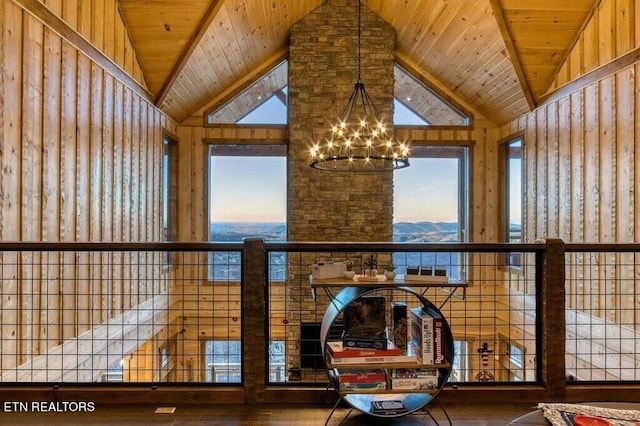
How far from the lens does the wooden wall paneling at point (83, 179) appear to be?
13.5ft

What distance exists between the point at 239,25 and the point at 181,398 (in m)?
4.71

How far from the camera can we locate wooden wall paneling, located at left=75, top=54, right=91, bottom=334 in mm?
4129

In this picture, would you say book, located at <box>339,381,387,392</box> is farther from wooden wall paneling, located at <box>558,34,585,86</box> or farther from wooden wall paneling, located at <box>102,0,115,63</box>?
wooden wall paneling, located at <box>558,34,585,86</box>

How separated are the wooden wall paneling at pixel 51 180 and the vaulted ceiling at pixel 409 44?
4.68 ft

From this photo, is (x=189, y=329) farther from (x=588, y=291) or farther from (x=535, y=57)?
(x=535, y=57)

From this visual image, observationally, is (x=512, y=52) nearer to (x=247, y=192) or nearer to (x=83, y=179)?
(x=247, y=192)

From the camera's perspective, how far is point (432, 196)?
25.2 feet

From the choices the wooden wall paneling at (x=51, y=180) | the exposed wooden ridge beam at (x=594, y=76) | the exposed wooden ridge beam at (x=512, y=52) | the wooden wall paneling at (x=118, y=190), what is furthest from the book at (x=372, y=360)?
the exposed wooden ridge beam at (x=512, y=52)

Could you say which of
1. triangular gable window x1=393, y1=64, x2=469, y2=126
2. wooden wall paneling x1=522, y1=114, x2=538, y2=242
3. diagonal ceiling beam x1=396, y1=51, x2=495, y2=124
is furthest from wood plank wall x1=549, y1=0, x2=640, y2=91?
triangular gable window x1=393, y1=64, x2=469, y2=126

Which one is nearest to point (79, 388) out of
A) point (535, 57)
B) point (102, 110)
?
point (102, 110)

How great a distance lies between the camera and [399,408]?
8.12 feet

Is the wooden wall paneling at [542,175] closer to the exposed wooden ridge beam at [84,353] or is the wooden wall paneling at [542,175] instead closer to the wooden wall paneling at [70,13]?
the exposed wooden ridge beam at [84,353]

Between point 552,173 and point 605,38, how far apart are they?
1817 mm

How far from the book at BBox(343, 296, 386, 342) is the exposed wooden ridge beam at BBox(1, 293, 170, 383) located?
1704 millimetres
